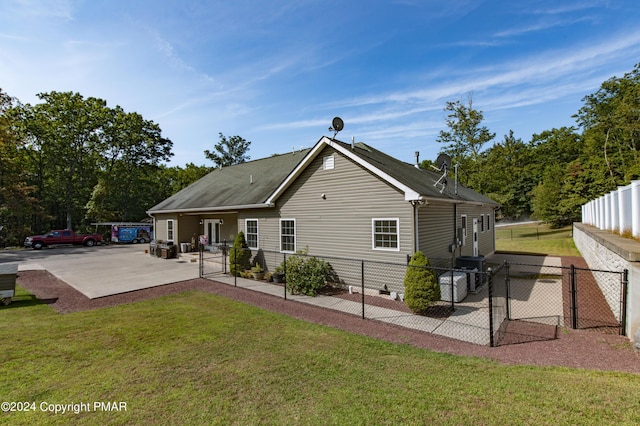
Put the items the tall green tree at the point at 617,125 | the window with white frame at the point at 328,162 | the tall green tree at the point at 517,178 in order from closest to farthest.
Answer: the window with white frame at the point at 328,162 < the tall green tree at the point at 617,125 < the tall green tree at the point at 517,178

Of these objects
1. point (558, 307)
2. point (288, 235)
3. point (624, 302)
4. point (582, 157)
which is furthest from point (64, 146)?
point (582, 157)

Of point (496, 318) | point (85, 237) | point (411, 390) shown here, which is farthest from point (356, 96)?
point (85, 237)

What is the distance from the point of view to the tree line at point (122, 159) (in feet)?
104

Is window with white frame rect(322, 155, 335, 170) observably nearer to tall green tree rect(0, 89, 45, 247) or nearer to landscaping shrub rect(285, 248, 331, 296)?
landscaping shrub rect(285, 248, 331, 296)

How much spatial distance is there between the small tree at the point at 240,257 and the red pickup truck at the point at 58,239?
24.5 m

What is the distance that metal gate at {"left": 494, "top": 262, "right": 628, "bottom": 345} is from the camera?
6488mm

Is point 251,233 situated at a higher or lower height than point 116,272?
higher

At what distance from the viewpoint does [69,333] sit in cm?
661

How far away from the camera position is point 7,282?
9.38 metres

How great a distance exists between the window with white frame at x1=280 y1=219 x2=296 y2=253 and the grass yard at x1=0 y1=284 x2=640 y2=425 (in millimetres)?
6300

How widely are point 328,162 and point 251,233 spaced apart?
5.81m

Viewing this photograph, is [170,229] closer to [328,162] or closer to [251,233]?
[251,233]

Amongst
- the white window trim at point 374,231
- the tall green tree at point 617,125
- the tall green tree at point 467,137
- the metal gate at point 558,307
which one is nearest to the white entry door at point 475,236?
the metal gate at point 558,307

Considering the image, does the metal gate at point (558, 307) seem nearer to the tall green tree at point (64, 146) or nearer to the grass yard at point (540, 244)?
the grass yard at point (540, 244)
